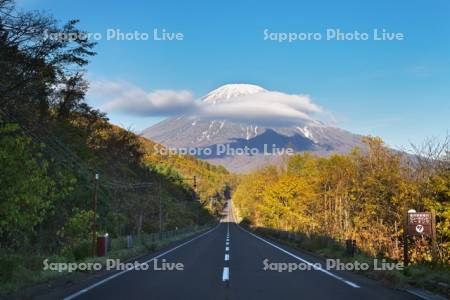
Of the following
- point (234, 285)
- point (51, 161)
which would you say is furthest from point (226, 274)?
point (51, 161)

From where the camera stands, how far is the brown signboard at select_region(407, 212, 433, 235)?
14.1 meters

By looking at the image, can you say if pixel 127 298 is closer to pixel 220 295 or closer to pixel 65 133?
pixel 220 295

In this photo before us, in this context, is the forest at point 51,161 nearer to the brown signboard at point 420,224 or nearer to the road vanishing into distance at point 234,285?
the road vanishing into distance at point 234,285

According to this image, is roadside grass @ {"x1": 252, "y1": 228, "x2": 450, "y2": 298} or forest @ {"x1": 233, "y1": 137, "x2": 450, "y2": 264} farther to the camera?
forest @ {"x1": 233, "y1": 137, "x2": 450, "y2": 264}

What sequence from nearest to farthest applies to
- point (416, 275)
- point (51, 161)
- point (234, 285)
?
Answer: point (234, 285)
point (416, 275)
point (51, 161)

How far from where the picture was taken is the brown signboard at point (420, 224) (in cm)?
1411

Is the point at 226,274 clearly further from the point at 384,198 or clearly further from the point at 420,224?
the point at 384,198

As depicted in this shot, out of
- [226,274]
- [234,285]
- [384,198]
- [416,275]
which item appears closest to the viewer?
[234,285]

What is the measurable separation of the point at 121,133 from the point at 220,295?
5811cm

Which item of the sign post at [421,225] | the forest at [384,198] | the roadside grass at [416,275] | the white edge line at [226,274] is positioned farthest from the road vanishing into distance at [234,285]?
the forest at [384,198]

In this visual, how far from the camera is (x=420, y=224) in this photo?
46.5 ft

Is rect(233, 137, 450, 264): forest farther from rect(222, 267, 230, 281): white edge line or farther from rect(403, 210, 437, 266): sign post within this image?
rect(222, 267, 230, 281): white edge line

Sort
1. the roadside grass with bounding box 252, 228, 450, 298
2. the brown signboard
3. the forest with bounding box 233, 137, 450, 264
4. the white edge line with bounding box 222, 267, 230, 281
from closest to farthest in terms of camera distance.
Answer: the roadside grass with bounding box 252, 228, 450, 298
the white edge line with bounding box 222, 267, 230, 281
the brown signboard
the forest with bounding box 233, 137, 450, 264

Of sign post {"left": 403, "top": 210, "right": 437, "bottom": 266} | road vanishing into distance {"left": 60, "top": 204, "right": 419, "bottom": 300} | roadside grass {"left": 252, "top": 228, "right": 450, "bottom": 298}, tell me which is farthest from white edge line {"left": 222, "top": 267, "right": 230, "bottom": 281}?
sign post {"left": 403, "top": 210, "right": 437, "bottom": 266}
